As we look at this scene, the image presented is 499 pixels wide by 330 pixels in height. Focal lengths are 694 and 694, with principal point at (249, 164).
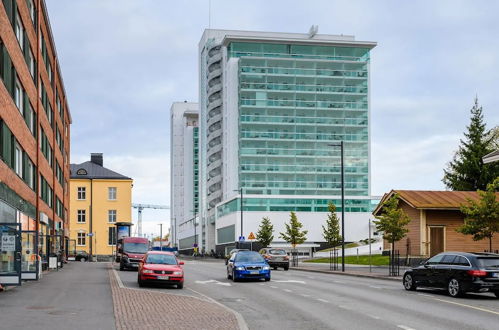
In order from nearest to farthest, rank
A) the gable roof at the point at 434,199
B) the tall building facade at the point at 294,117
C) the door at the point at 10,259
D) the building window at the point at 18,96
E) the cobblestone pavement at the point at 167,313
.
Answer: the cobblestone pavement at the point at 167,313 → the door at the point at 10,259 → the building window at the point at 18,96 → the gable roof at the point at 434,199 → the tall building facade at the point at 294,117

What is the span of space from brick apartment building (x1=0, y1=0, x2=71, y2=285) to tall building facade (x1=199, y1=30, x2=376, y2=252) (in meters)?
52.9

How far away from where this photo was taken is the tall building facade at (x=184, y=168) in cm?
16725

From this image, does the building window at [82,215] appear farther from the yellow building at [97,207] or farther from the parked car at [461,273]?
the parked car at [461,273]

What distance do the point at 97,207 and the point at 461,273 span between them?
77.9 metres

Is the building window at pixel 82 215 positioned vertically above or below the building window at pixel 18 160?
below

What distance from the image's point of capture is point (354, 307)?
18109 mm

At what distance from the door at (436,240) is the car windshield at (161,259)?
22002 mm

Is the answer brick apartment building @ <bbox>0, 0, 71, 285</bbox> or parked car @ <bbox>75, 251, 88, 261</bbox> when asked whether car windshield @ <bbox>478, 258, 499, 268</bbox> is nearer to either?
brick apartment building @ <bbox>0, 0, 71, 285</bbox>

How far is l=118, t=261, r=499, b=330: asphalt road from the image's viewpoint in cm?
1441

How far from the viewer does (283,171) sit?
10606 centimetres

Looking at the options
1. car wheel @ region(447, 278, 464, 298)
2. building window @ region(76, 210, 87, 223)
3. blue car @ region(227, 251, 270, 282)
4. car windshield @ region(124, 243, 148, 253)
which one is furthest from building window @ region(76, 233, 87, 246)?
car wheel @ region(447, 278, 464, 298)

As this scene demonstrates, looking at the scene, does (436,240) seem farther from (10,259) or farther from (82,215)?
(82,215)

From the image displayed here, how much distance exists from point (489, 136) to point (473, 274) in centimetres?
6741

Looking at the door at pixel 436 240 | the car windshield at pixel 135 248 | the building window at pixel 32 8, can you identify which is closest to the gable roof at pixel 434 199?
the door at pixel 436 240
